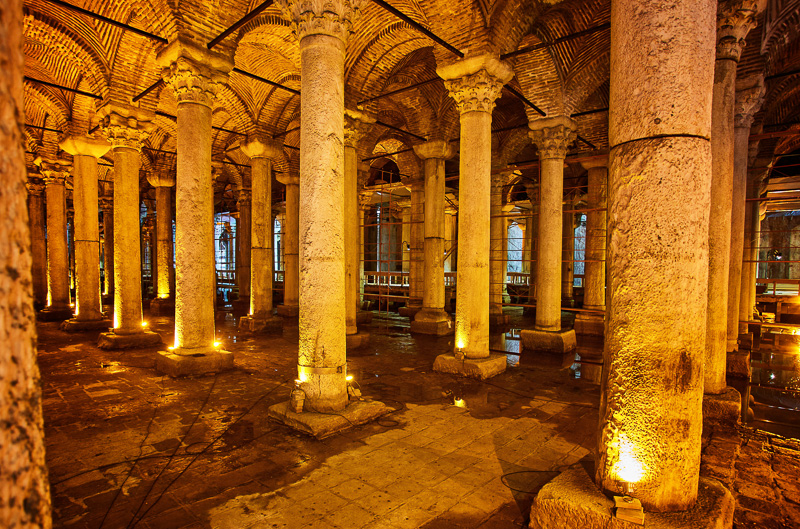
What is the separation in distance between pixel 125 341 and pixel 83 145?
4913mm

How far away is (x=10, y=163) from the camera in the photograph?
1158 mm

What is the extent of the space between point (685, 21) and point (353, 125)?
7.03 m

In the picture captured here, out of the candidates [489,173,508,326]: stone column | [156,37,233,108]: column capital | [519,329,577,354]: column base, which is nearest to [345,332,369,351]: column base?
[519,329,577,354]: column base

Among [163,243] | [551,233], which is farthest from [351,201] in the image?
[163,243]

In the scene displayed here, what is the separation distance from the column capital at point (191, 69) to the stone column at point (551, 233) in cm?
634

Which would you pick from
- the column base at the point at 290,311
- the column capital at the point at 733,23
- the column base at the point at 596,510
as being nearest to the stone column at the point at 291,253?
the column base at the point at 290,311

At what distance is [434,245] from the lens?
37.4ft

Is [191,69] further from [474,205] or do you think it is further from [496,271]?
[496,271]

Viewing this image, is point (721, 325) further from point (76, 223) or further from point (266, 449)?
point (76, 223)

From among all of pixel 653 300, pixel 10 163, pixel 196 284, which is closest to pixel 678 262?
pixel 653 300

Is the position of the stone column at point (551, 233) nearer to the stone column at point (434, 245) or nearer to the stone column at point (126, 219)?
the stone column at point (434, 245)

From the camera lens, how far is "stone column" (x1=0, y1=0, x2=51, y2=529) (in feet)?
3.59

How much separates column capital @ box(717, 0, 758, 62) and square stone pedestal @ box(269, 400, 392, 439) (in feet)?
19.4

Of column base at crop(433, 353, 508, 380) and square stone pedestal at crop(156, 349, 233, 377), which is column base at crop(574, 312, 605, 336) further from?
square stone pedestal at crop(156, 349, 233, 377)
